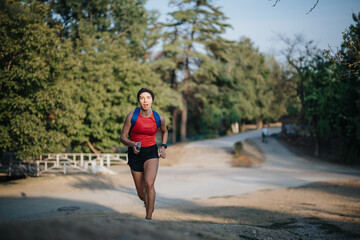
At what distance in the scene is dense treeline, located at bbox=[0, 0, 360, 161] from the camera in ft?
44.3

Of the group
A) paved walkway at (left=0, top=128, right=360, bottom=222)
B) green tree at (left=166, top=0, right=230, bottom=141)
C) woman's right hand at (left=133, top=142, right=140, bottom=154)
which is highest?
green tree at (left=166, top=0, right=230, bottom=141)

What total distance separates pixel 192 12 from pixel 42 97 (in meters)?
23.9

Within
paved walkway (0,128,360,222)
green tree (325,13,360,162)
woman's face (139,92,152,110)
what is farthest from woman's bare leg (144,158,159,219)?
green tree (325,13,360,162)

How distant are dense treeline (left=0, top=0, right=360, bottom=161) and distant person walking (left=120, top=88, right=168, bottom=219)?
3700 millimetres

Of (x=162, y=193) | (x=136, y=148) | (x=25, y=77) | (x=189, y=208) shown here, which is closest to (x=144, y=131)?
(x=136, y=148)

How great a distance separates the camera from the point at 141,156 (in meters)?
5.21

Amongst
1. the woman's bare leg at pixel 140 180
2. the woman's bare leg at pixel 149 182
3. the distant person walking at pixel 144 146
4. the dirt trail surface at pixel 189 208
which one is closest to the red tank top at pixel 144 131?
the distant person walking at pixel 144 146

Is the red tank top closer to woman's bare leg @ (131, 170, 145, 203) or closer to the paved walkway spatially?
woman's bare leg @ (131, 170, 145, 203)

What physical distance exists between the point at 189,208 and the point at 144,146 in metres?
4.27

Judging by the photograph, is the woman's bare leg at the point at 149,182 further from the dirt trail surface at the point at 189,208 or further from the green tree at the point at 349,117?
the green tree at the point at 349,117

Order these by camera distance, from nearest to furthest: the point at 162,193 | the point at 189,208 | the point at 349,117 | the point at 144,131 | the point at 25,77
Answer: the point at 144,131
the point at 189,208
the point at 162,193
the point at 25,77
the point at 349,117

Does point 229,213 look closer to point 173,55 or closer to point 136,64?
point 136,64

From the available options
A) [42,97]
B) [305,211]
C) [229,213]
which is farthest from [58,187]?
[305,211]

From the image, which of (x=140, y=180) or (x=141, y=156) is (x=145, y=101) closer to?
(x=141, y=156)
